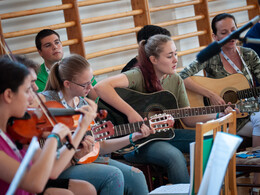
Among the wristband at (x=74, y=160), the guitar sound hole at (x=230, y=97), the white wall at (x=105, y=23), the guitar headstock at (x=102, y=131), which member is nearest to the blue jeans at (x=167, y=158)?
the guitar headstock at (x=102, y=131)

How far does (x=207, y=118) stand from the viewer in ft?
9.41

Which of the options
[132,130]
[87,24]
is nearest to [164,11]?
[87,24]

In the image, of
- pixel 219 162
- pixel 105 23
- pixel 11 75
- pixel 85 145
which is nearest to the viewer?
pixel 219 162

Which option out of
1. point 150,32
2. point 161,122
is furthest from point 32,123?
point 150,32

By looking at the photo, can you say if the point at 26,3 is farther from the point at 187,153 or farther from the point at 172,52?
the point at 187,153

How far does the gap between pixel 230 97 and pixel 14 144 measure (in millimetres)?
2024

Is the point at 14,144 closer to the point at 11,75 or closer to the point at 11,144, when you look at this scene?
the point at 11,144

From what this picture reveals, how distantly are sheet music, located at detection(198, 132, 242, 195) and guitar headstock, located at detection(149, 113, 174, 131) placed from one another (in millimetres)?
1049

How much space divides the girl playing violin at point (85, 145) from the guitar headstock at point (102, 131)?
12 cm

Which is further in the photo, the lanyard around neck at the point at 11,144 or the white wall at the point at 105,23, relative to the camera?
the white wall at the point at 105,23

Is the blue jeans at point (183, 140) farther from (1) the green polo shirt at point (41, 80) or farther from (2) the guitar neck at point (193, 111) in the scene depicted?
(1) the green polo shirt at point (41, 80)

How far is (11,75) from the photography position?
58.2 inches

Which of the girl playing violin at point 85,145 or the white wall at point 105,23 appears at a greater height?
the white wall at point 105,23

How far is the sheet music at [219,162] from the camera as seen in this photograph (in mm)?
1325
